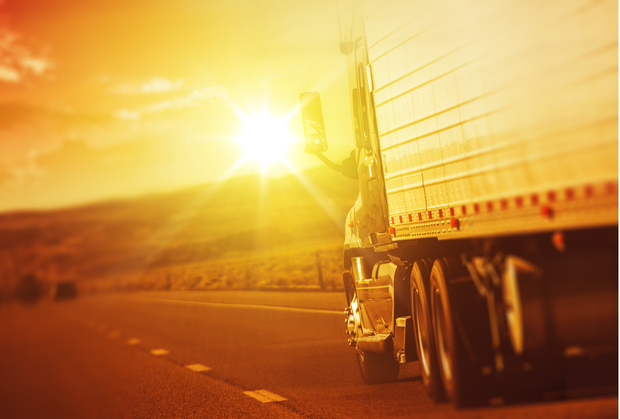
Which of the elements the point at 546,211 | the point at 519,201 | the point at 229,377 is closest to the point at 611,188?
the point at 546,211

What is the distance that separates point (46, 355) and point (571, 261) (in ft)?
55.0

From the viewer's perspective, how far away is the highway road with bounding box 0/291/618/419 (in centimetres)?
776

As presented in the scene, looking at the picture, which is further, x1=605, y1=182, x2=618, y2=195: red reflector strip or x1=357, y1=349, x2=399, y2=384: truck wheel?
x1=357, y1=349, x2=399, y2=384: truck wheel

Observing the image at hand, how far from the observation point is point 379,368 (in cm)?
893

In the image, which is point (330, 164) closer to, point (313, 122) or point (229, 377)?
point (313, 122)

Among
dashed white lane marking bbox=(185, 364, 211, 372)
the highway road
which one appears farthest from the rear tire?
dashed white lane marking bbox=(185, 364, 211, 372)

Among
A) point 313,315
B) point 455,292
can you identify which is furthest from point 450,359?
point 313,315

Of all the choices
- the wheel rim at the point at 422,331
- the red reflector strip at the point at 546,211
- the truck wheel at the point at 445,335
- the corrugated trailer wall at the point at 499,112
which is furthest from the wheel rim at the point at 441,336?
the red reflector strip at the point at 546,211

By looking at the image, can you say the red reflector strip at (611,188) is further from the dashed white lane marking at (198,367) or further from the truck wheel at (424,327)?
the dashed white lane marking at (198,367)

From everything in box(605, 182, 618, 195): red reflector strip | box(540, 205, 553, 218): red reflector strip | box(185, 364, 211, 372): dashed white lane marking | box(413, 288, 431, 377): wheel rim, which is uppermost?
box(605, 182, 618, 195): red reflector strip

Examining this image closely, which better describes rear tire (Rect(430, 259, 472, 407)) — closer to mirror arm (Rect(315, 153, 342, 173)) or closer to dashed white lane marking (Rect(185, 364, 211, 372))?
mirror arm (Rect(315, 153, 342, 173))

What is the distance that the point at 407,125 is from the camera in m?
6.87

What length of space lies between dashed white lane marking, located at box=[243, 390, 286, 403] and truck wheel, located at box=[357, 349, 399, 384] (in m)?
1.01

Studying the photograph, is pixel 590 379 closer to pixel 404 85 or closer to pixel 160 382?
pixel 404 85
